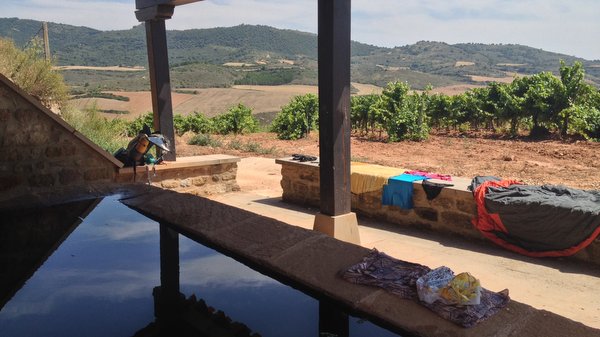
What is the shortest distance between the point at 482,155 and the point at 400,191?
6.81m

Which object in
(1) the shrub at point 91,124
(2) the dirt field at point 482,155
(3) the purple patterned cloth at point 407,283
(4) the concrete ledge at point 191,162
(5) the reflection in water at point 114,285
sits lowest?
(2) the dirt field at point 482,155

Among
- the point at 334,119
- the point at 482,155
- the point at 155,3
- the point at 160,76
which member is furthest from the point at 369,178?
the point at 482,155

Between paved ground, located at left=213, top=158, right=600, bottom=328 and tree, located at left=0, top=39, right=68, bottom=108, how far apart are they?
20.2 ft

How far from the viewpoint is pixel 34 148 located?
3447 millimetres

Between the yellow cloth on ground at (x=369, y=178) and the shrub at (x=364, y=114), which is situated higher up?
the shrub at (x=364, y=114)

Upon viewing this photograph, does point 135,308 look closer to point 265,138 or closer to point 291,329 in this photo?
point 291,329

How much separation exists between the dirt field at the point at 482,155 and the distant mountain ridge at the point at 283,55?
5057 cm

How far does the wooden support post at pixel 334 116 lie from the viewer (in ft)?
12.6

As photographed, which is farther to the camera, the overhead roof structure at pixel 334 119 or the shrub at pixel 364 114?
the shrub at pixel 364 114

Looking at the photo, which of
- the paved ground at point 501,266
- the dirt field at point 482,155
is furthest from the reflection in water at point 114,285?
the dirt field at point 482,155

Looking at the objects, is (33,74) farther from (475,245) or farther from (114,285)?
(114,285)

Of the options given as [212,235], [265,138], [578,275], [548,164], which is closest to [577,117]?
[548,164]

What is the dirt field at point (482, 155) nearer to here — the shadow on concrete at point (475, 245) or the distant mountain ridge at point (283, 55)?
the shadow on concrete at point (475, 245)

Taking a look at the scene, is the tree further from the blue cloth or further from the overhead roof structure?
the overhead roof structure
